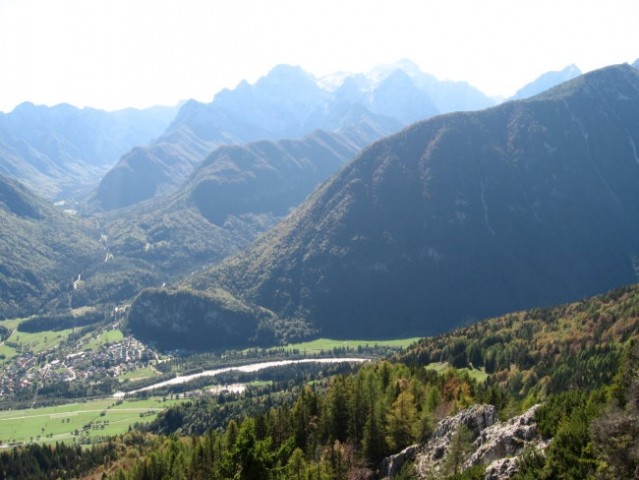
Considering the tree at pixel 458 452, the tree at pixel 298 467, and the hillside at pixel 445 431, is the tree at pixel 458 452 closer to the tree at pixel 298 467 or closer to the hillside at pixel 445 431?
the hillside at pixel 445 431

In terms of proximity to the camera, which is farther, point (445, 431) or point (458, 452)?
point (445, 431)

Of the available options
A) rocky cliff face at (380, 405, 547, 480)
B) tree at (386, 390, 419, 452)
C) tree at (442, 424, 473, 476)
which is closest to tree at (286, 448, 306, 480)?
rocky cliff face at (380, 405, 547, 480)

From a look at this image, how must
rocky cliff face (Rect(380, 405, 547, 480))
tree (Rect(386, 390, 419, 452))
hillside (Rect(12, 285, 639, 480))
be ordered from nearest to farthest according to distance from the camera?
1. hillside (Rect(12, 285, 639, 480))
2. rocky cliff face (Rect(380, 405, 547, 480))
3. tree (Rect(386, 390, 419, 452))

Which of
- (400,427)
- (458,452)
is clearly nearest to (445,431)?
(458,452)

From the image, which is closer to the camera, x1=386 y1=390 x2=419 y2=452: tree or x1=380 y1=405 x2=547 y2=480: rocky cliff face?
x1=380 y1=405 x2=547 y2=480: rocky cliff face

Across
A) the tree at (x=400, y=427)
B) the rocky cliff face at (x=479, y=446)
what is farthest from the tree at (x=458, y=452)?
the tree at (x=400, y=427)

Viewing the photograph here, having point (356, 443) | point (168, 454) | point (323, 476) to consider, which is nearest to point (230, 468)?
point (323, 476)

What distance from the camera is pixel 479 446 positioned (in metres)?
75.8

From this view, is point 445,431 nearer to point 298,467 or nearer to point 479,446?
point 479,446

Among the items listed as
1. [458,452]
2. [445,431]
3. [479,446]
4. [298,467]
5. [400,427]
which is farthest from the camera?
[400,427]

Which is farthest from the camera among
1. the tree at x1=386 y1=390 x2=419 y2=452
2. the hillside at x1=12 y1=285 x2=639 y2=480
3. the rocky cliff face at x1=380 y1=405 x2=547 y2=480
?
the tree at x1=386 y1=390 x2=419 y2=452

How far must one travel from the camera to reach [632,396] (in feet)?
176

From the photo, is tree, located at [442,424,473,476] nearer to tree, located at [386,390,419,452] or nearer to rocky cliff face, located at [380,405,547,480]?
rocky cliff face, located at [380,405,547,480]

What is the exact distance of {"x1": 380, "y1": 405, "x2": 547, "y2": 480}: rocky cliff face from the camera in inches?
2633
